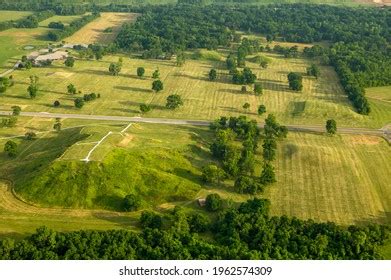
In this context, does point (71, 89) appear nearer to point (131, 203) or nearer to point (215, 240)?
point (131, 203)

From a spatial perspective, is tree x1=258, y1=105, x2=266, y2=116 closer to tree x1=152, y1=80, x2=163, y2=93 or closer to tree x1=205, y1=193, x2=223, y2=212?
tree x1=152, y1=80, x2=163, y2=93

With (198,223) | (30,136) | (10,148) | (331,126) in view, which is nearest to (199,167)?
(198,223)

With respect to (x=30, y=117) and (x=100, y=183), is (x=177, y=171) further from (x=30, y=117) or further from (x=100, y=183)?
(x=30, y=117)

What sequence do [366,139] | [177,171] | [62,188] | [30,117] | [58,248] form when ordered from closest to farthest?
[58,248], [62,188], [177,171], [366,139], [30,117]

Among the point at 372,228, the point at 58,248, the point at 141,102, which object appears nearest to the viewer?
the point at 58,248

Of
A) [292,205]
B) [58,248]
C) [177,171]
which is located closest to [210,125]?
[177,171]

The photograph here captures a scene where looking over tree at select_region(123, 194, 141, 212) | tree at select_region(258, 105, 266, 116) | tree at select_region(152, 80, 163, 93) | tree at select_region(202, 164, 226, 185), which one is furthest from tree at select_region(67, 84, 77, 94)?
tree at select_region(123, 194, 141, 212)

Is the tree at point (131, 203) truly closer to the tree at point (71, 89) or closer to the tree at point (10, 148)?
the tree at point (10, 148)
